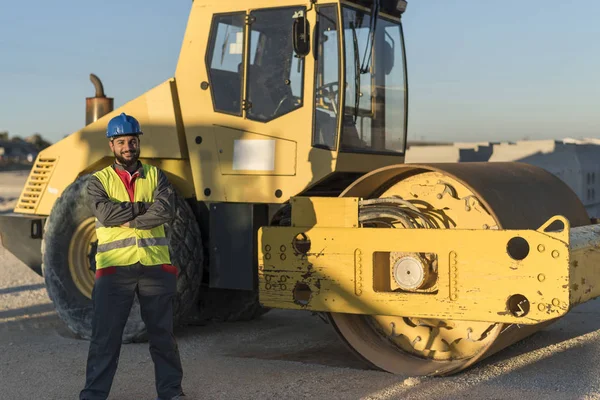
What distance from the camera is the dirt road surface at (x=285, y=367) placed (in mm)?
5531

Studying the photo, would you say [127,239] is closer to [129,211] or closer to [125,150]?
[129,211]

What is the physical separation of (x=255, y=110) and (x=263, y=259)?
1.35m

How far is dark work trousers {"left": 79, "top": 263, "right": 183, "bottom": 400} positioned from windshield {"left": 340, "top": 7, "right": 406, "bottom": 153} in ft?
7.08

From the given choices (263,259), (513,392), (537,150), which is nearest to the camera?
(513,392)

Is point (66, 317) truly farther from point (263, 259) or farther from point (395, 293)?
point (395, 293)

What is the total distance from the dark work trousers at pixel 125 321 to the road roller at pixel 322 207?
118 centimetres

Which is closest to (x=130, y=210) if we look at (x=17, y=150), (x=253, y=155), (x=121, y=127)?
(x=121, y=127)

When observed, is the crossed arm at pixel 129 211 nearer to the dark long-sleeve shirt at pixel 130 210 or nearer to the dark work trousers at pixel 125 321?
the dark long-sleeve shirt at pixel 130 210

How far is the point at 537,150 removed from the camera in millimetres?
13898

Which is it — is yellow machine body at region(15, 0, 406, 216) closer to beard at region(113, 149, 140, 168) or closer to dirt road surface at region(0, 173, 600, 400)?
dirt road surface at region(0, 173, 600, 400)

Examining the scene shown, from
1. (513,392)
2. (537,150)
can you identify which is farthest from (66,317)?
(537,150)

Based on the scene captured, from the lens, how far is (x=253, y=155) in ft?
23.3

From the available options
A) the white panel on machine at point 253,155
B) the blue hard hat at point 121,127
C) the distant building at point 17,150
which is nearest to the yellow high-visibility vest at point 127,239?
the blue hard hat at point 121,127

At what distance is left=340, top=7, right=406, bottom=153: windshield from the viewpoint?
7.01 meters
